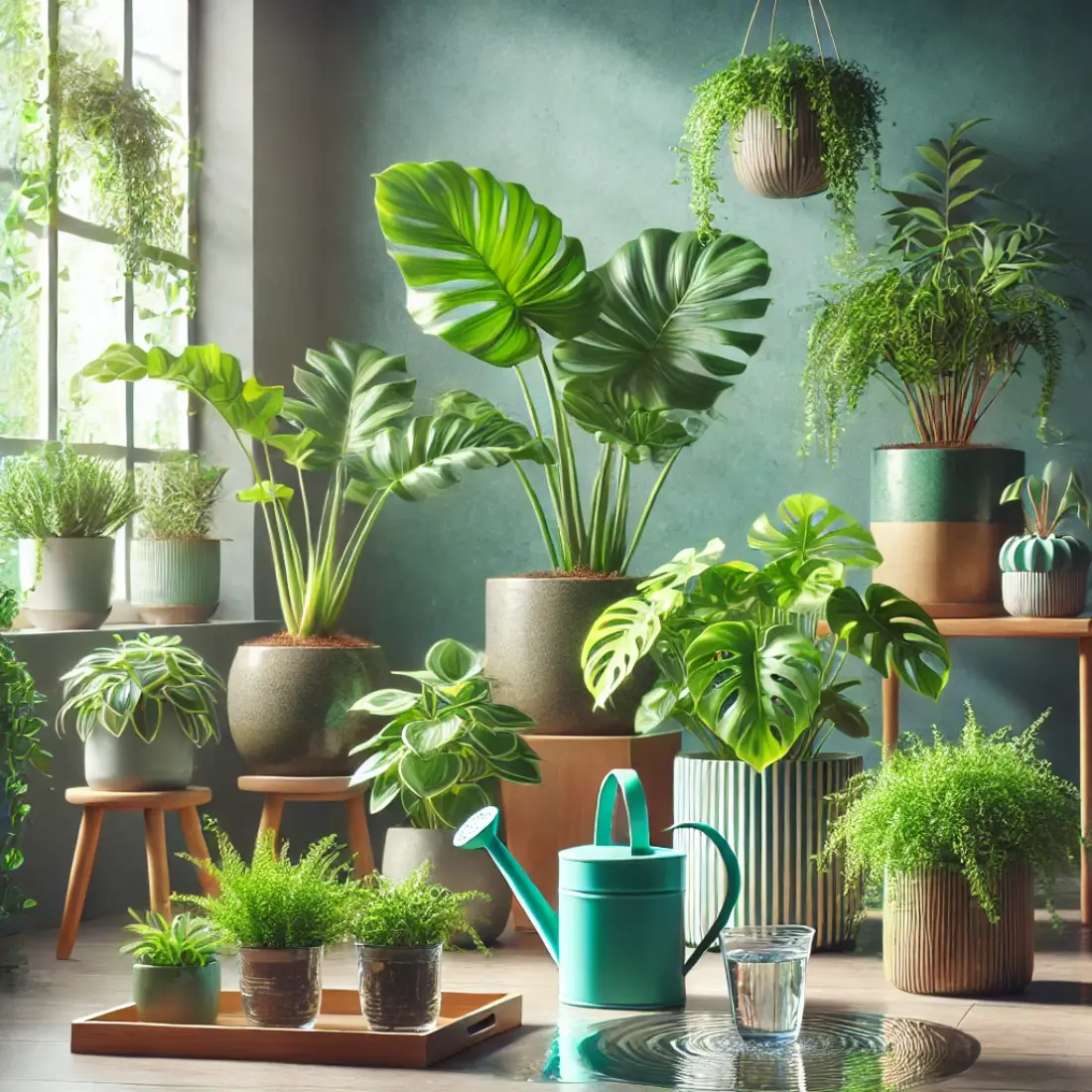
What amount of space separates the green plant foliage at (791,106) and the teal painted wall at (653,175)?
32 cm

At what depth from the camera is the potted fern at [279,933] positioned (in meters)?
2.50

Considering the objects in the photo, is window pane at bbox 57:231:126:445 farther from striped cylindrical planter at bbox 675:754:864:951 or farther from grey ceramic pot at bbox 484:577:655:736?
striped cylindrical planter at bbox 675:754:864:951

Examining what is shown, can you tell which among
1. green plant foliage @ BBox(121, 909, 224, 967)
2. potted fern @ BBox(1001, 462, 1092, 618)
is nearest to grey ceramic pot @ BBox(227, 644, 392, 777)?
green plant foliage @ BBox(121, 909, 224, 967)

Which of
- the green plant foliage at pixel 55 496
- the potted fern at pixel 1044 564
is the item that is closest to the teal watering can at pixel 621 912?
the potted fern at pixel 1044 564

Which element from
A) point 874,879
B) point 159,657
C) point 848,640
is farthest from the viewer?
point 159,657

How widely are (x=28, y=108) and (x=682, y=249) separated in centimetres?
153

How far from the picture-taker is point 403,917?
2.51 meters

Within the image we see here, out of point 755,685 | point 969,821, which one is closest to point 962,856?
point 969,821

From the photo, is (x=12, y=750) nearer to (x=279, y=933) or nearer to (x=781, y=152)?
(x=279, y=933)

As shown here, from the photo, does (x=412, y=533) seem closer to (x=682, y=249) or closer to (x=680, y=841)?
(x=682, y=249)

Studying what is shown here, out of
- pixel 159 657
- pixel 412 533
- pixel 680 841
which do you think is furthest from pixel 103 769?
pixel 412 533

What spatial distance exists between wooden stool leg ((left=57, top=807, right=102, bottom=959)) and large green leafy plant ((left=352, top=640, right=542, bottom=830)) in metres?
0.55

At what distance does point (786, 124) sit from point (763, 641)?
1.36 m

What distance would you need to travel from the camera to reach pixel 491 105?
470cm
